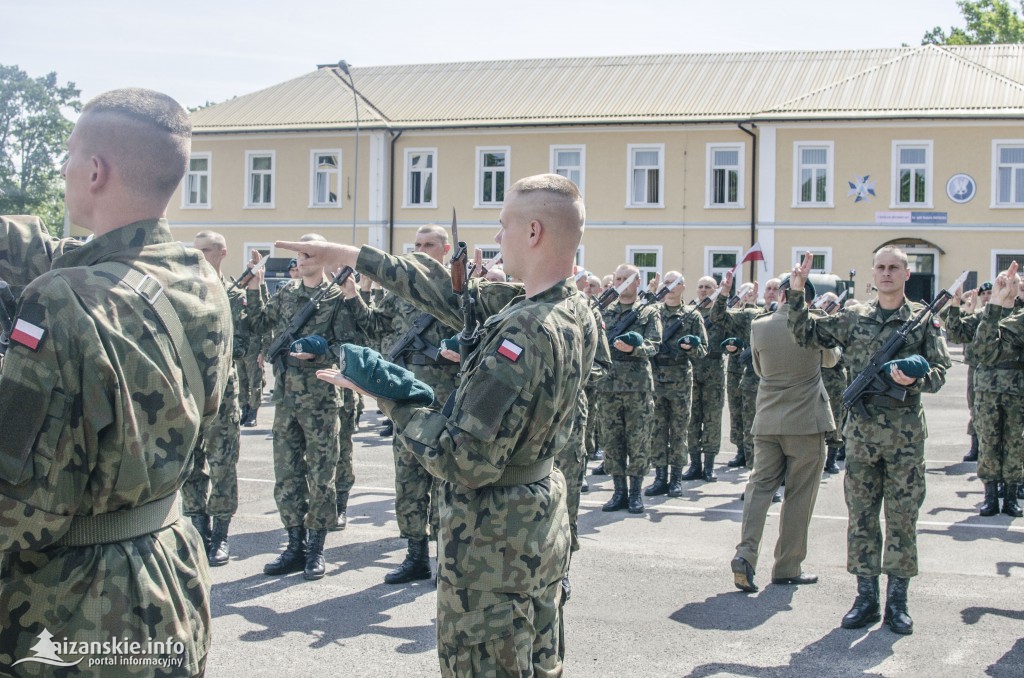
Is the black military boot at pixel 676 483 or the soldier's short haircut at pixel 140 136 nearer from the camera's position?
the soldier's short haircut at pixel 140 136

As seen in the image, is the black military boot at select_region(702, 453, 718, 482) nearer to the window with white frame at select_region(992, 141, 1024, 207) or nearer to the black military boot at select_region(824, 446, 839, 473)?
the black military boot at select_region(824, 446, 839, 473)

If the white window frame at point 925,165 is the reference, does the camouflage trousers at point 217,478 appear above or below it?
below

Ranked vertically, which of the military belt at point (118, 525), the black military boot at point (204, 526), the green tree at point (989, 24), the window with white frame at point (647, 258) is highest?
the green tree at point (989, 24)

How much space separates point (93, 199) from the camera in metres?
2.63

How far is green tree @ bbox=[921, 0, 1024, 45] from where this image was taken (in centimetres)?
4847

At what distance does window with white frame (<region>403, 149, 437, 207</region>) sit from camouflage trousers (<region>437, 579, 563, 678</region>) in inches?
1256

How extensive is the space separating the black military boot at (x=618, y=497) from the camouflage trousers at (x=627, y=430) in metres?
0.07

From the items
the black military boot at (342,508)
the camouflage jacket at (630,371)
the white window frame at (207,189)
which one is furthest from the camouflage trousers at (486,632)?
the white window frame at (207,189)

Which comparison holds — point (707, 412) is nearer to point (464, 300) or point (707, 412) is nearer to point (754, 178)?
point (464, 300)

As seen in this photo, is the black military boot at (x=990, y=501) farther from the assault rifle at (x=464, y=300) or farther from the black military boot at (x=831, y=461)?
the assault rifle at (x=464, y=300)

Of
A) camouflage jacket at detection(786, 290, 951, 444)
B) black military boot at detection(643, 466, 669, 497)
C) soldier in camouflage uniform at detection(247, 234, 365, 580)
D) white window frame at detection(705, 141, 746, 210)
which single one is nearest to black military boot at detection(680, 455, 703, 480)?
black military boot at detection(643, 466, 669, 497)

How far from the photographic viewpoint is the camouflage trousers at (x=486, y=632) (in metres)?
3.11

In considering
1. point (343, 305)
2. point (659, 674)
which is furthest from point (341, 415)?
point (659, 674)

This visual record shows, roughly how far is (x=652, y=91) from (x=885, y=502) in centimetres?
2962
